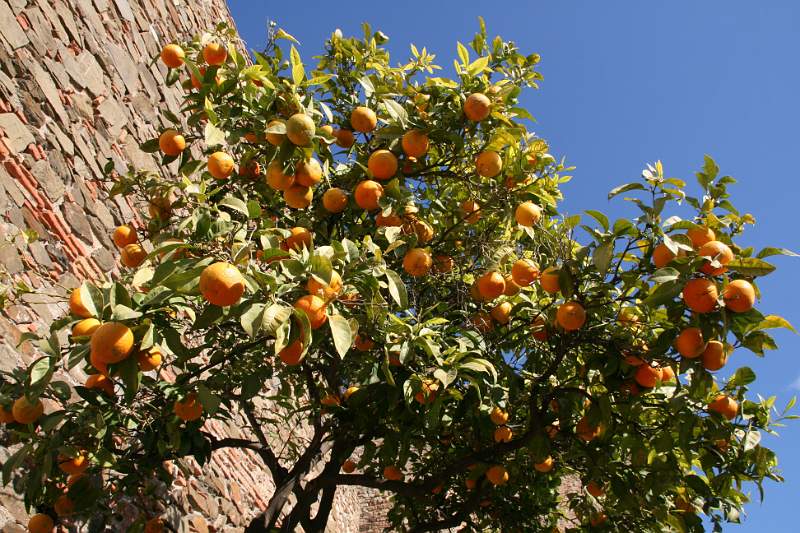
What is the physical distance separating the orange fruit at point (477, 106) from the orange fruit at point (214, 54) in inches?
37.8

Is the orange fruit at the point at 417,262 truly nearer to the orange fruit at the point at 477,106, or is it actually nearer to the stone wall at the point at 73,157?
the orange fruit at the point at 477,106

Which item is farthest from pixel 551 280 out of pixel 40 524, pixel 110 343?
pixel 40 524

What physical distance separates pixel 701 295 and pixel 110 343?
142 cm

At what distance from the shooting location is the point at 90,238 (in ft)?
9.64

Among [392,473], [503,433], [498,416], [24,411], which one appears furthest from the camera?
[392,473]

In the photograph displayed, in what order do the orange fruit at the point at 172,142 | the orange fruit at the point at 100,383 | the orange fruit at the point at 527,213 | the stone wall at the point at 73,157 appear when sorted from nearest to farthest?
the orange fruit at the point at 100,383
the orange fruit at the point at 527,213
the orange fruit at the point at 172,142
the stone wall at the point at 73,157

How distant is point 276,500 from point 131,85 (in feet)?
9.56

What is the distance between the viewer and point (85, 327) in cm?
134

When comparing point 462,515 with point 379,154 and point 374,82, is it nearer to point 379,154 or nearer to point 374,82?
point 379,154

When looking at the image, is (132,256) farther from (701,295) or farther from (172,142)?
(701,295)

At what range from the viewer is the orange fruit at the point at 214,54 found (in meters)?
2.13

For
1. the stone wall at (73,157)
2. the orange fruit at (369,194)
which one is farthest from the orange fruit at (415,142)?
the stone wall at (73,157)

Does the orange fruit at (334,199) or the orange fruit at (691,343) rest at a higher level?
the orange fruit at (334,199)

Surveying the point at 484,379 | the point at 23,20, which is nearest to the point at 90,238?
the point at 23,20
